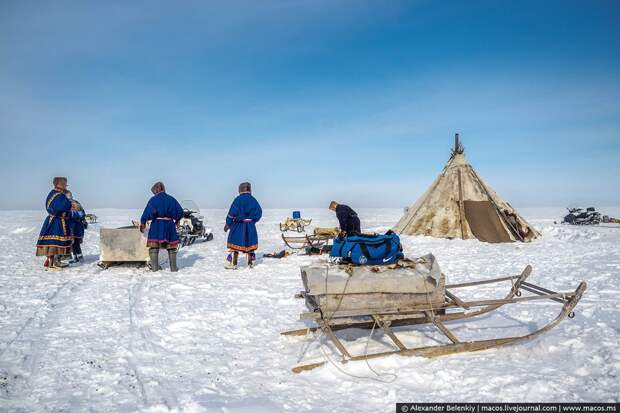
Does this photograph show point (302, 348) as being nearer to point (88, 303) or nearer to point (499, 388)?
point (499, 388)

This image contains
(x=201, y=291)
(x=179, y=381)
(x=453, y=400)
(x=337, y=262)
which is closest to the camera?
(x=453, y=400)

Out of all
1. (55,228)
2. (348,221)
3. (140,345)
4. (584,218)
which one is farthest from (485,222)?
(584,218)

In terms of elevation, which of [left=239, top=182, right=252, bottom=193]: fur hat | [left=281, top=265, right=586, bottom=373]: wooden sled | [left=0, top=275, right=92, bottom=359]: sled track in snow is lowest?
[left=0, top=275, right=92, bottom=359]: sled track in snow

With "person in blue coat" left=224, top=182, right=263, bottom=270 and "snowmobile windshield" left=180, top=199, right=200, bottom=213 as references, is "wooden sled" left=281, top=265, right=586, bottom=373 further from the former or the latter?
"snowmobile windshield" left=180, top=199, right=200, bottom=213

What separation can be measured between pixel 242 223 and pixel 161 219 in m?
1.80

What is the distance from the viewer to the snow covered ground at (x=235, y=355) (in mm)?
2998

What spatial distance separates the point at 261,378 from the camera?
345 cm

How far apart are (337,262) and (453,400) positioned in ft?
6.25

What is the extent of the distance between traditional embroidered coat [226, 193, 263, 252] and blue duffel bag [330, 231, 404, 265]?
4913 mm

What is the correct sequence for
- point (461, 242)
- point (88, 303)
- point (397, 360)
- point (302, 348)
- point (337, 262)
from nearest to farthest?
1. point (397, 360)
2. point (302, 348)
3. point (337, 262)
4. point (88, 303)
5. point (461, 242)

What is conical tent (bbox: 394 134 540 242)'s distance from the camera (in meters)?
14.0

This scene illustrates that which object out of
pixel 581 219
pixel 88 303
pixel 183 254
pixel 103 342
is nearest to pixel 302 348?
pixel 103 342

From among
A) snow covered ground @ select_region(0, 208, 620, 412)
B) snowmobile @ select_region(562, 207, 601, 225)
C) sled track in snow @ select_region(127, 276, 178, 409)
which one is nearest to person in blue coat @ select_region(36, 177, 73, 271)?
snow covered ground @ select_region(0, 208, 620, 412)

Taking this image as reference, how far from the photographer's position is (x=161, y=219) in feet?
27.4
